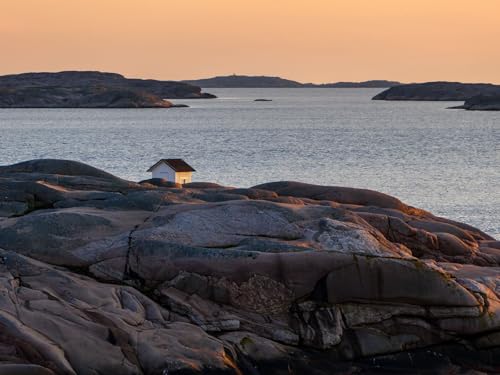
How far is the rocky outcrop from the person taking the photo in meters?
18.5

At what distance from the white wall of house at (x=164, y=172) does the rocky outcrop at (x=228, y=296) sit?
1493cm

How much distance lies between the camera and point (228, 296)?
2081 centimetres

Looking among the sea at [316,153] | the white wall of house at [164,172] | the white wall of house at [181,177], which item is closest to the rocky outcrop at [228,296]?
the white wall of house at [181,177]

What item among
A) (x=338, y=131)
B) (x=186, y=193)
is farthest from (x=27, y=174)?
(x=338, y=131)

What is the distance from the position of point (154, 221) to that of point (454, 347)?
672 cm

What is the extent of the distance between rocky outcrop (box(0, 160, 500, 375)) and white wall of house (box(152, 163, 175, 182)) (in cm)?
1493

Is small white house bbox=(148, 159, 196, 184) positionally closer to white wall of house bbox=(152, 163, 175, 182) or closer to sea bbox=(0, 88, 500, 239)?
white wall of house bbox=(152, 163, 175, 182)

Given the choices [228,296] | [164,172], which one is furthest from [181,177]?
[228,296]

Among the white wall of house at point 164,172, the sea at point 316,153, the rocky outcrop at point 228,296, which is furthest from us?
the sea at point 316,153

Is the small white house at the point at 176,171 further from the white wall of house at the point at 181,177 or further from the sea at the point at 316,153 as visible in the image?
the sea at the point at 316,153

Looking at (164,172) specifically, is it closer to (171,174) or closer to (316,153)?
(171,174)

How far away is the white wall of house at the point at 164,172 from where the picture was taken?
39562mm

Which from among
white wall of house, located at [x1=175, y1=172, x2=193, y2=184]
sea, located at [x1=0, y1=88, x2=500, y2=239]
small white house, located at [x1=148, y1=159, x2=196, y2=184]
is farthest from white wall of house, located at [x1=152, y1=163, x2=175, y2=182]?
sea, located at [x1=0, y1=88, x2=500, y2=239]

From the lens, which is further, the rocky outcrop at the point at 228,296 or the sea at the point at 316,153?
the sea at the point at 316,153
